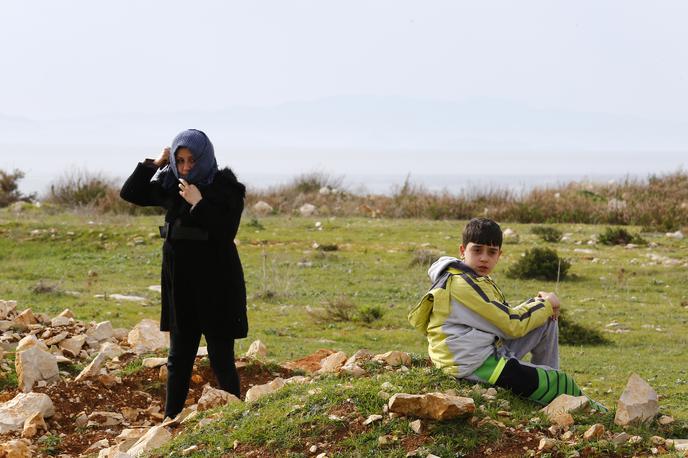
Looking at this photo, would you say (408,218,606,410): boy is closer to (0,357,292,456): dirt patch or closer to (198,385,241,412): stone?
(198,385,241,412): stone

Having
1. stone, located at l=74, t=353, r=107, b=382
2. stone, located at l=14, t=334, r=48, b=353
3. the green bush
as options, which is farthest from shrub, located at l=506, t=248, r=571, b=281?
stone, located at l=74, t=353, r=107, b=382

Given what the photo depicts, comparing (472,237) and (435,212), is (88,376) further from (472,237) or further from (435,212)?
(435,212)

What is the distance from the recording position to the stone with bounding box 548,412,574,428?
5.58 meters

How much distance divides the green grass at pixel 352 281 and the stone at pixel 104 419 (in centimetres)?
319

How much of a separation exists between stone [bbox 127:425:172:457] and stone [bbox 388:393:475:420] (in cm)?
A: 156

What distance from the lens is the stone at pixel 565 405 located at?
5.73m

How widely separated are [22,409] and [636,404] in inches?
166

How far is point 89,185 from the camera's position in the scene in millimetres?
34031

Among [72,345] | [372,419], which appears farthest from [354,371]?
[72,345]

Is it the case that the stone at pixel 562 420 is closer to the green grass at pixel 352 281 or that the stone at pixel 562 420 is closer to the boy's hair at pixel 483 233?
the boy's hair at pixel 483 233

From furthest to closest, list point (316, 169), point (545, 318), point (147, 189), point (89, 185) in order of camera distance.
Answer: point (316, 169) → point (89, 185) → point (147, 189) → point (545, 318)

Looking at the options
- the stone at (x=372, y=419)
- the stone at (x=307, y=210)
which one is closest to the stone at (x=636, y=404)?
the stone at (x=372, y=419)

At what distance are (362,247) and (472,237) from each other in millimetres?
15149

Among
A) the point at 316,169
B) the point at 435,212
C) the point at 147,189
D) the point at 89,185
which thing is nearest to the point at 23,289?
the point at 147,189
